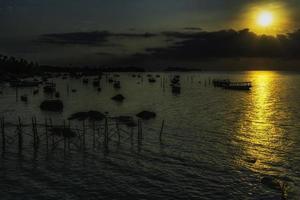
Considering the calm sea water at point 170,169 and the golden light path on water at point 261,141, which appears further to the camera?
the golden light path on water at point 261,141

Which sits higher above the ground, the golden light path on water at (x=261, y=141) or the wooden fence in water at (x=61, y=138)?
the wooden fence in water at (x=61, y=138)

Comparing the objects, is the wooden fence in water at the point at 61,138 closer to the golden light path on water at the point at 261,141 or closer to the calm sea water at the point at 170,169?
the calm sea water at the point at 170,169

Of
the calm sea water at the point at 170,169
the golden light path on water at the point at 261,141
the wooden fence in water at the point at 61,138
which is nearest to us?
the calm sea water at the point at 170,169

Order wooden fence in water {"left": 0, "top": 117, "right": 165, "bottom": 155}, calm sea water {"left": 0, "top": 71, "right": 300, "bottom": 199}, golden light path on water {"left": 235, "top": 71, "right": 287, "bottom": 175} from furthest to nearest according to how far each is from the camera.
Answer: wooden fence in water {"left": 0, "top": 117, "right": 165, "bottom": 155} < golden light path on water {"left": 235, "top": 71, "right": 287, "bottom": 175} < calm sea water {"left": 0, "top": 71, "right": 300, "bottom": 199}

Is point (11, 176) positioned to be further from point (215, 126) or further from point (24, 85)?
point (24, 85)

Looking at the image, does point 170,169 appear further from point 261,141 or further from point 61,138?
point 261,141

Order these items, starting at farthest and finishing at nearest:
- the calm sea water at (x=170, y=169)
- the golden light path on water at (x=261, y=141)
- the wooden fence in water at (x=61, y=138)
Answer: the wooden fence in water at (x=61, y=138) → the golden light path on water at (x=261, y=141) → the calm sea water at (x=170, y=169)

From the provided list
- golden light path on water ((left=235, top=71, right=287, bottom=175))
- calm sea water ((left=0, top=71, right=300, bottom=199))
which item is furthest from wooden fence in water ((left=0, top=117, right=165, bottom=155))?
golden light path on water ((left=235, top=71, right=287, bottom=175))

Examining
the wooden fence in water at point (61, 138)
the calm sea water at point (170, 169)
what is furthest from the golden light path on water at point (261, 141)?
the wooden fence in water at point (61, 138)

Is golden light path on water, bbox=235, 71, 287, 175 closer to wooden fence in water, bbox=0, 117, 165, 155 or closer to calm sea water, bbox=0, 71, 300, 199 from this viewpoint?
calm sea water, bbox=0, 71, 300, 199

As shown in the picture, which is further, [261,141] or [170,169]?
[261,141]

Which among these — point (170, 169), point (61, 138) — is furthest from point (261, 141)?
point (61, 138)

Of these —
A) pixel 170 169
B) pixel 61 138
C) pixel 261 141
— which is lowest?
pixel 170 169

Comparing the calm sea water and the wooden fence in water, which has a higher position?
the wooden fence in water
